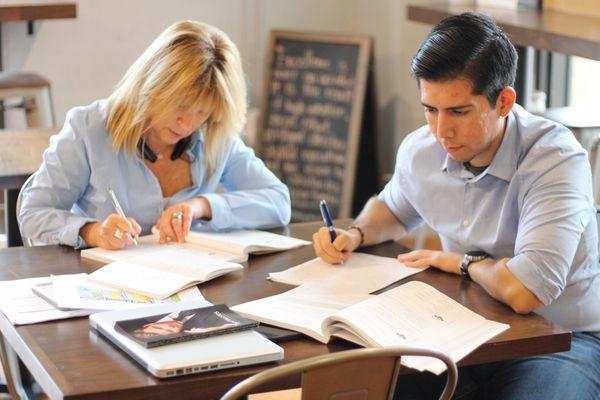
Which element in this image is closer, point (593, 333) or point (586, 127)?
point (593, 333)

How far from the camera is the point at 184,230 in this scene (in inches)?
90.4

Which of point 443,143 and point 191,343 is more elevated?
point 443,143

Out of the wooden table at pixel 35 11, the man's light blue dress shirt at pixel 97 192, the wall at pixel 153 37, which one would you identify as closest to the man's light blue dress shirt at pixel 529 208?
the man's light blue dress shirt at pixel 97 192

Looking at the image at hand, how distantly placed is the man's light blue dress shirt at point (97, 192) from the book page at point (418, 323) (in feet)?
2.20

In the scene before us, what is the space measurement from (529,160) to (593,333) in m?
0.40

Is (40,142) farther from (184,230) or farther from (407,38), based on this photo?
(407,38)

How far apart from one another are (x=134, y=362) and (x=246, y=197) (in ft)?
3.19

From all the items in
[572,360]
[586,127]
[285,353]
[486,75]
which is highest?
[486,75]

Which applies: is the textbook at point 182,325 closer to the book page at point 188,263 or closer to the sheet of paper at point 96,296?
the sheet of paper at point 96,296

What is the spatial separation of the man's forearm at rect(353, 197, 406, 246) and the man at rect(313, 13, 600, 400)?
0.20ft

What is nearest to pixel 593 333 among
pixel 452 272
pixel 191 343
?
pixel 452 272

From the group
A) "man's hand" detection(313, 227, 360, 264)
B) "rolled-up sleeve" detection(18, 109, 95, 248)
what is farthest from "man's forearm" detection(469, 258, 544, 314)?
"rolled-up sleeve" detection(18, 109, 95, 248)

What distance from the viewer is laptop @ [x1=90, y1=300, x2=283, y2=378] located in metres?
1.53

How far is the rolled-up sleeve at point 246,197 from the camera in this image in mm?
2424
